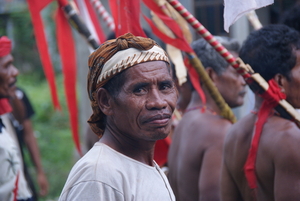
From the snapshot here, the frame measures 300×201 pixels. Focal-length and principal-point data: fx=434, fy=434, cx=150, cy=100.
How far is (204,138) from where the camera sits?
3293 mm

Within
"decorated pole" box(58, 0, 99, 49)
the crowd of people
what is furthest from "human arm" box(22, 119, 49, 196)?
"decorated pole" box(58, 0, 99, 49)

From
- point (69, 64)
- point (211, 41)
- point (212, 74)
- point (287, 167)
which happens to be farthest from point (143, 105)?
point (212, 74)

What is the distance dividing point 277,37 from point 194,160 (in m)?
1.14

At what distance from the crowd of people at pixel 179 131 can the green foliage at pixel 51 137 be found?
11.7ft

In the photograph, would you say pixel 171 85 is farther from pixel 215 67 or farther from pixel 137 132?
pixel 215 67

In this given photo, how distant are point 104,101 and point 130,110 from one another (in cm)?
15

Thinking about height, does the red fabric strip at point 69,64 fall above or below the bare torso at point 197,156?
above

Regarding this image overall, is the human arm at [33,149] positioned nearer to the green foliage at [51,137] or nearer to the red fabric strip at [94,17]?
the green foliage at [51,137]

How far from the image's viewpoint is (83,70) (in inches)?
275

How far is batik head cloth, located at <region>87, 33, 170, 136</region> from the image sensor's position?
1.83m

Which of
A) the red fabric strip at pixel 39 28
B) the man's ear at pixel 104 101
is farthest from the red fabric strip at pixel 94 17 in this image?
the man's ear at pixel 104 101

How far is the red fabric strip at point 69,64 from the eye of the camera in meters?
3.45

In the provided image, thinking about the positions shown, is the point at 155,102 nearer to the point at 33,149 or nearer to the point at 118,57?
the point at 118,57

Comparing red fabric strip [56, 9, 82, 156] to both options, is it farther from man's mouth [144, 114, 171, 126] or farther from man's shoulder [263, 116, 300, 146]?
man's mouth [144, 114, 171, 126]
